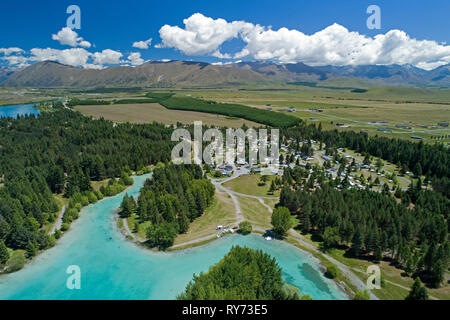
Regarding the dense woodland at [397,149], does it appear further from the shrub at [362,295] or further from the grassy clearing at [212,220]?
the grassy clearing at [212,220]

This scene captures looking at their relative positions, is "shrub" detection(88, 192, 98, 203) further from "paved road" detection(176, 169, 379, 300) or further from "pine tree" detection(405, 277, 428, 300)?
"pine tree" detection(405, 277, 428, 300)

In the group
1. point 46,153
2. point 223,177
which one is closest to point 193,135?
point 223,177

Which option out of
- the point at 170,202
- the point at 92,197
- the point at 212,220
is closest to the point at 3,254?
the point at 92,197

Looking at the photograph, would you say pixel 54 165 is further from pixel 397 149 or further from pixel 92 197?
pixel 397 149

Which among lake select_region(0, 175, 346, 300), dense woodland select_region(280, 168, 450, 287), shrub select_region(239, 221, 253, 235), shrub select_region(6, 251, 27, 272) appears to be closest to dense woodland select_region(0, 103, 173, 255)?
shrub select_region(6, 251, 27, 272)
